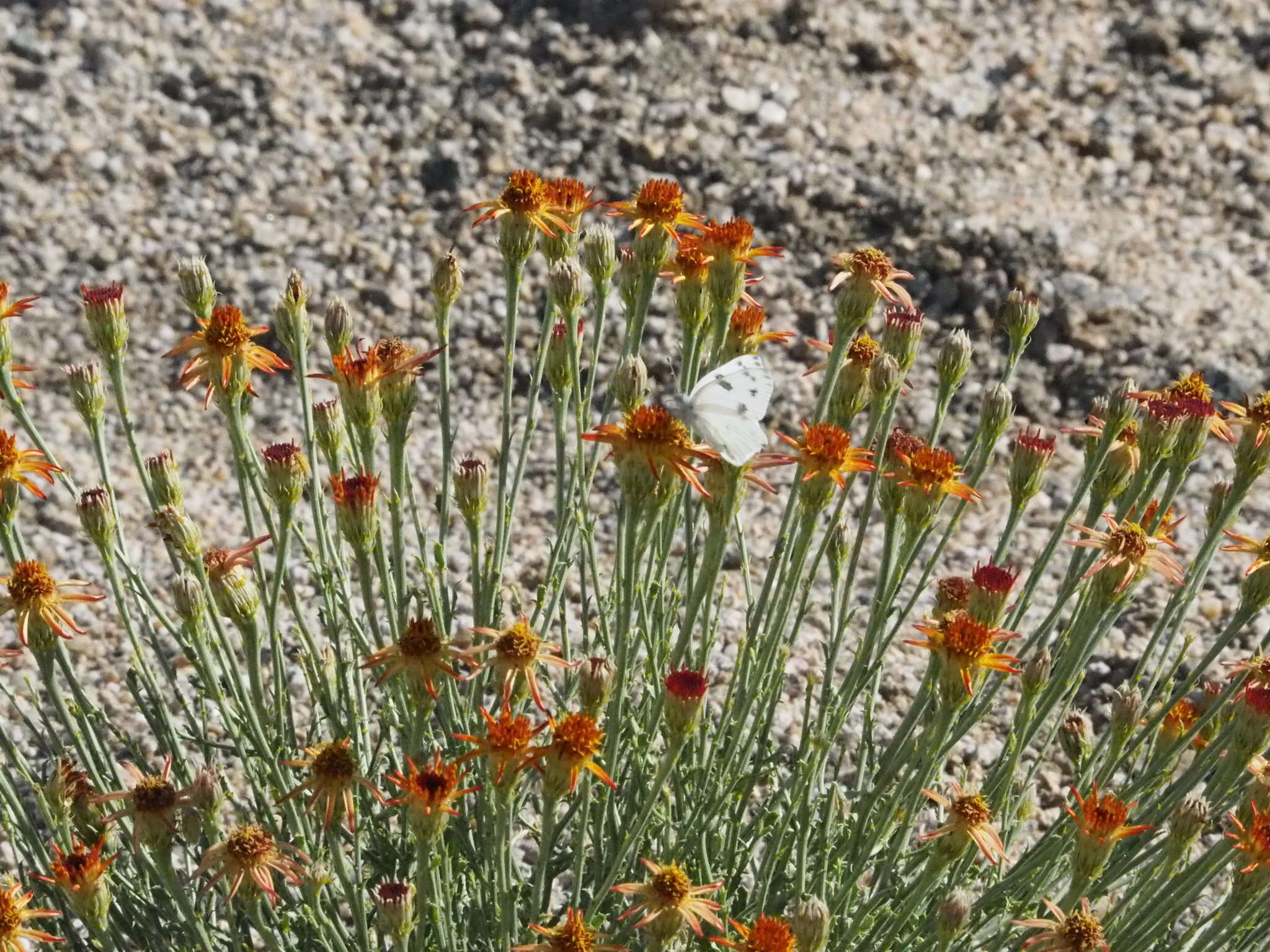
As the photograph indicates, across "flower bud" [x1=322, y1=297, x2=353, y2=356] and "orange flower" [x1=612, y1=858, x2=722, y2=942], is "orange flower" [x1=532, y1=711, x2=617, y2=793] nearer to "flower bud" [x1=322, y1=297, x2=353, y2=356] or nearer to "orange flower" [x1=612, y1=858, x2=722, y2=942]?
"orange flower" [x1=612, y1=858, x2=722, y2=942]

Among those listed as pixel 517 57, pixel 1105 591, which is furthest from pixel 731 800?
pixel 517 57

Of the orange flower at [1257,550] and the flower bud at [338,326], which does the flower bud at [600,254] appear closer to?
the flower bud at [338,326]

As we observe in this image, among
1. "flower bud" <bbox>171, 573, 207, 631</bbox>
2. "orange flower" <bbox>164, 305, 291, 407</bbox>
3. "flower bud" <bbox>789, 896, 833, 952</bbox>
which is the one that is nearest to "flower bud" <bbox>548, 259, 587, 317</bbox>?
"orange flower" <bbox>164, 305, 291, 407</bbox>

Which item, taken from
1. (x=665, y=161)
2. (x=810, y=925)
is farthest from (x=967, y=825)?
(x=665, y=161)

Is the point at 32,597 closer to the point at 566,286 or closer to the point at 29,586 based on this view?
the point at 29,586

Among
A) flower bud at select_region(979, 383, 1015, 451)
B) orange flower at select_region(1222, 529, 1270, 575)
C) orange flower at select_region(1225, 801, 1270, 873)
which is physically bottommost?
orange flower at select_region(1225, 801, 1270, 873)

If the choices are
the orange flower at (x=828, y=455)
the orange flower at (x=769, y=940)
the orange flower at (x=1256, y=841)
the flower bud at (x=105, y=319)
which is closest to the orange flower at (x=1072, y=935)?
the orange flower at (x=1256, y=841)
